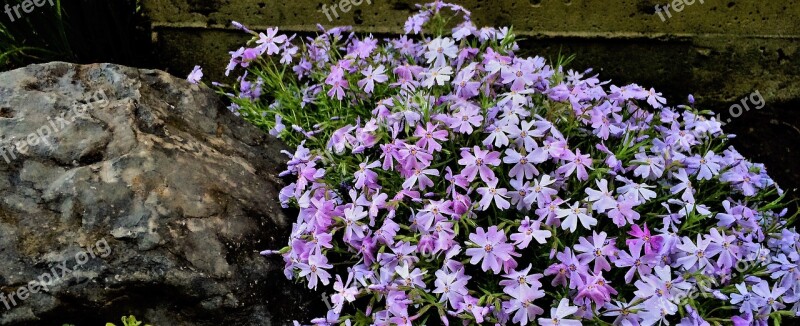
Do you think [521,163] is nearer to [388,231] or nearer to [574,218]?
[574,218]

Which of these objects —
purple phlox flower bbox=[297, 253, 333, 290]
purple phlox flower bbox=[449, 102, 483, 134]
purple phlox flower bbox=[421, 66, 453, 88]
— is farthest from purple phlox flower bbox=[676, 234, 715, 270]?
purple phlox flower bbox=[297, 253, 333, 290]

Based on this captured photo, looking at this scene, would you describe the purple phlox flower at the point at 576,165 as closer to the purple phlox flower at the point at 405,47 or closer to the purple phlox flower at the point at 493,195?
the purple phlox flower at the point at 493,195

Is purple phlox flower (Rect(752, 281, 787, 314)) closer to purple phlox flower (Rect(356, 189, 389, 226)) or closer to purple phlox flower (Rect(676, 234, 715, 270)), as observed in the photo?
purple phlox flower (Rect(676, 234, 715, 270))

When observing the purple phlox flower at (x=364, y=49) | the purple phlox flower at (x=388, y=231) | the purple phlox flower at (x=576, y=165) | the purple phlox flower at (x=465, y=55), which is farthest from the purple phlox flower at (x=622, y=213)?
the purple phlox flower at (x=364, y=49)

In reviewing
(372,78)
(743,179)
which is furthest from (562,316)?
(372,78)

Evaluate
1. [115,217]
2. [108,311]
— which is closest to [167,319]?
[108,311]

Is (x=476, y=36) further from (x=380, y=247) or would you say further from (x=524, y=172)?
(x=380, y=247)
